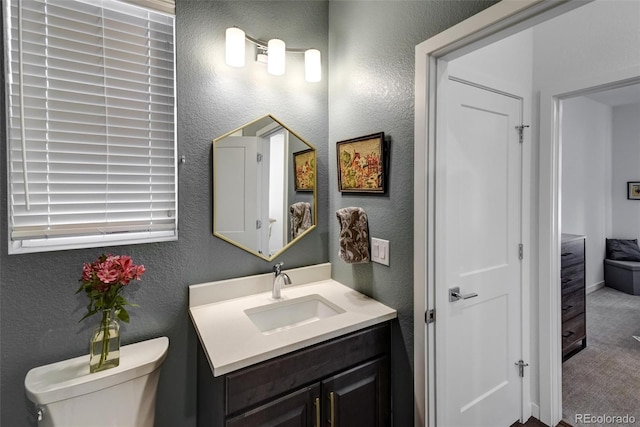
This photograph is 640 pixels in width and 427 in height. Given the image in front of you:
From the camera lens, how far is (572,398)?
2104mm

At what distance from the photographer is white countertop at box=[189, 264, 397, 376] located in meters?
1.12

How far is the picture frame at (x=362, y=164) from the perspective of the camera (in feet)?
5.06

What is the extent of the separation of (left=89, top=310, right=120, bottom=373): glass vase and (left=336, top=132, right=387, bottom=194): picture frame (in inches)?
50.4

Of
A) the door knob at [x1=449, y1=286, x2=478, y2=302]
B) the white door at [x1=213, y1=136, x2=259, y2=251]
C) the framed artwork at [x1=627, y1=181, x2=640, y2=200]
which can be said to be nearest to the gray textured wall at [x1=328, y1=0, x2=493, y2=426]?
the door knob at [x1=449, y1=286, x2=478, y2=302]

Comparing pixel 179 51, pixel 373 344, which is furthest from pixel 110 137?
pixel 373 344

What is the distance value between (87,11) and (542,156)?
2490 mm

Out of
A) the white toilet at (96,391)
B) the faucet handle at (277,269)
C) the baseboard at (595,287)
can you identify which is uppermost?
the faucet handle at (277,269)

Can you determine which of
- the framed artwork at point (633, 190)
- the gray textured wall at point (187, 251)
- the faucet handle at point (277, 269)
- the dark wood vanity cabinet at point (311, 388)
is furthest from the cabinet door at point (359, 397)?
the framed artwork at point (633, 190)

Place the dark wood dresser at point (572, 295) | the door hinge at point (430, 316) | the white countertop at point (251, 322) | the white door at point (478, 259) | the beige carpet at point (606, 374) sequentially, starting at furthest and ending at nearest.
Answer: the dark wood dresser at point (572, 295) < the beige carpet at point (606, 374) < the white door at point (478, 259) < the door hinge at point (430, 316) < the white countertop at point (251, 322)

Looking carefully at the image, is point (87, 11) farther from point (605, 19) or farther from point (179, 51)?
point (605, 19)

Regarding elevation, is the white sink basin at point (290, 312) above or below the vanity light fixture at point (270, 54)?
below

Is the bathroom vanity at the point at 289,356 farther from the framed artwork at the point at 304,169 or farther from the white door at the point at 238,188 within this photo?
the framed artwork at the point at 304,169

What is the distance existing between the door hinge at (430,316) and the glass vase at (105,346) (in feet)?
4.19

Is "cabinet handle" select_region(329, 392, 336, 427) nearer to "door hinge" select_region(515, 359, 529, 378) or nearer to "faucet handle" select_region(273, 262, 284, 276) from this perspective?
"faucet handle" select_region(273, 262, 284, 276)
